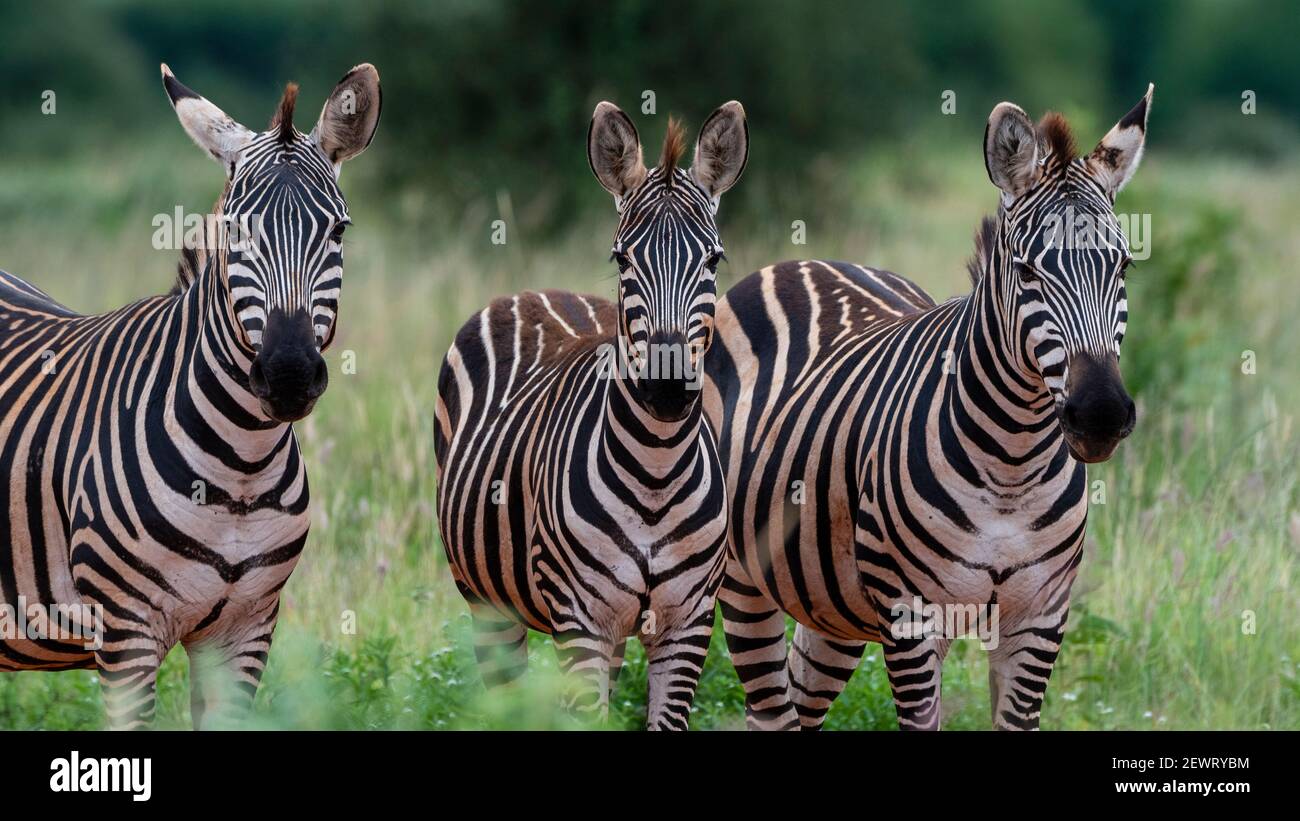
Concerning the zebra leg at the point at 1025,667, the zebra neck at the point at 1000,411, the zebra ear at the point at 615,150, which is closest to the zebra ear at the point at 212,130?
the zebra ear at the point at 615,150

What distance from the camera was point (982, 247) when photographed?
571 centimetres

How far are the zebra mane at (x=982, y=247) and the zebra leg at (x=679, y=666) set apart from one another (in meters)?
1.57

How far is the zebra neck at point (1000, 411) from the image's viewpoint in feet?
16.4

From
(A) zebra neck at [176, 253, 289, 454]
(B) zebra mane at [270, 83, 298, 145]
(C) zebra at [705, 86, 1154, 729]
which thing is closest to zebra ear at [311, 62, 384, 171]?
(B) zebra mane at [270, 83, 298, 145]

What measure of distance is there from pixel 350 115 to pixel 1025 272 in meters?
Result: 2.23

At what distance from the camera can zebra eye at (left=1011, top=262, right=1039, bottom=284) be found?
4816 millimetres

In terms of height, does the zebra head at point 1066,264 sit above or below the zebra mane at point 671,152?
below

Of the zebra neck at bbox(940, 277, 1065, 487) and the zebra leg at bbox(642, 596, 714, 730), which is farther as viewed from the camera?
the zebra leg at bbox(642, 596, 714, 730)

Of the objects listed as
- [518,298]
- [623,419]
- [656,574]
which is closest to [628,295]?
[623,419]

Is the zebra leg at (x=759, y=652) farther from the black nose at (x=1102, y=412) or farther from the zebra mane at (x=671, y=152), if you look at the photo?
the black nose at (x=1102, y=412)

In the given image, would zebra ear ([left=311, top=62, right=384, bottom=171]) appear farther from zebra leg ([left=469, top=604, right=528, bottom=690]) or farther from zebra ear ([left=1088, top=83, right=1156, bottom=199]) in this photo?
zebra ear ([left=1088, top=83, right=1156, bottom=199])

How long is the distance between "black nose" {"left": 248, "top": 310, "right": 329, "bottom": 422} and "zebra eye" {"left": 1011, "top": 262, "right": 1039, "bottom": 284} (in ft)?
7.13

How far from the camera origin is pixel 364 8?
1778 centimetres
